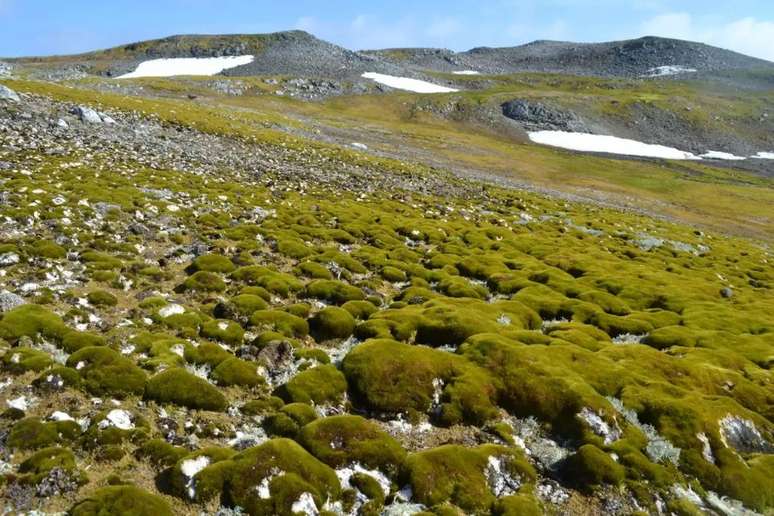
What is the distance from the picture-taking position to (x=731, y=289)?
3525 centimetres

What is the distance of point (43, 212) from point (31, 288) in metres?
8.87

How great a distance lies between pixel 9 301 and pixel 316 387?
31.4ft

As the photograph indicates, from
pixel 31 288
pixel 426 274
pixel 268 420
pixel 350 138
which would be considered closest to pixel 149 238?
pixel 31 288

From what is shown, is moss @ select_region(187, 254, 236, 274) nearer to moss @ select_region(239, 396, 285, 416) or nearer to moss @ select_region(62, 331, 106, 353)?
moss @ select_region(62, 331, 106, 353)

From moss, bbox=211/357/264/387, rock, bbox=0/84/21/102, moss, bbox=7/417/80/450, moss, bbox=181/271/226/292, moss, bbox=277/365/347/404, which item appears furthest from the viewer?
rock, bbox=0/84/21/102

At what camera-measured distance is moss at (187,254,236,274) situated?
873 inches

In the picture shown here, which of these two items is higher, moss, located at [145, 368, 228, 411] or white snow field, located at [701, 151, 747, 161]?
white snow field, located at [701, 151, 747, 161]

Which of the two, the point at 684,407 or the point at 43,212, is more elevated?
the point at 43,212

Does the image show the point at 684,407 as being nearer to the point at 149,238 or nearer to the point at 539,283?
the point at 539,283

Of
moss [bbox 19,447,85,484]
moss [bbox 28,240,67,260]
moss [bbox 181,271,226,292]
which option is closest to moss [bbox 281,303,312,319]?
moss [bbox 181,271,226,292]

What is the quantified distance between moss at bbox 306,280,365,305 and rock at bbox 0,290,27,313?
970 cm

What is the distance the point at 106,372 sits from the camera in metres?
12.8

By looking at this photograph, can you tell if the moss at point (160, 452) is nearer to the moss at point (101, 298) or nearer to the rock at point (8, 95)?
the moss at point (101, 298)

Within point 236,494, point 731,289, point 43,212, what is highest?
point 43,212
